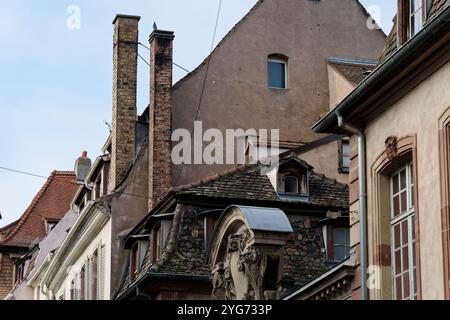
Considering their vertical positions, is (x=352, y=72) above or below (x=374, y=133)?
above

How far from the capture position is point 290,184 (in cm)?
3170

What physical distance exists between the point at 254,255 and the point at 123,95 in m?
13.9

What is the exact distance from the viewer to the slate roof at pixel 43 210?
56406 millimetres

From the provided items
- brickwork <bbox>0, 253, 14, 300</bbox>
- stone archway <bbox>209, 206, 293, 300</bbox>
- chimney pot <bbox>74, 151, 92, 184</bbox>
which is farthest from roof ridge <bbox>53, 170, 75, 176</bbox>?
stone archway <bbox>209, 206, 293, 300</bbox>

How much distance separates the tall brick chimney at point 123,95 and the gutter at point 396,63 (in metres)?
16.7

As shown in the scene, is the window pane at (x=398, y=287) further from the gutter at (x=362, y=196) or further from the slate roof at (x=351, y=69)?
the slate roof at (x=351, y=69)

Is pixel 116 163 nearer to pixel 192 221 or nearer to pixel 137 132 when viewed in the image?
pixel 137 132

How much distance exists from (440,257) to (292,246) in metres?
11.6

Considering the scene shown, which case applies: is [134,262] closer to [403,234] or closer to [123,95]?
[123,95]

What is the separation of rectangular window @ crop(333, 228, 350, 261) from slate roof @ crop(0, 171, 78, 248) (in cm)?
2665

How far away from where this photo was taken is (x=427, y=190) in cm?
1891

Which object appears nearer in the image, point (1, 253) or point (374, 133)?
point (374, 133)

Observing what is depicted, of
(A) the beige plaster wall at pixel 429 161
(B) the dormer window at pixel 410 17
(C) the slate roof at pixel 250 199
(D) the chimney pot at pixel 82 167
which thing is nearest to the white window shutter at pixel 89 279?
(C) the slate roof at pixel 250 199
